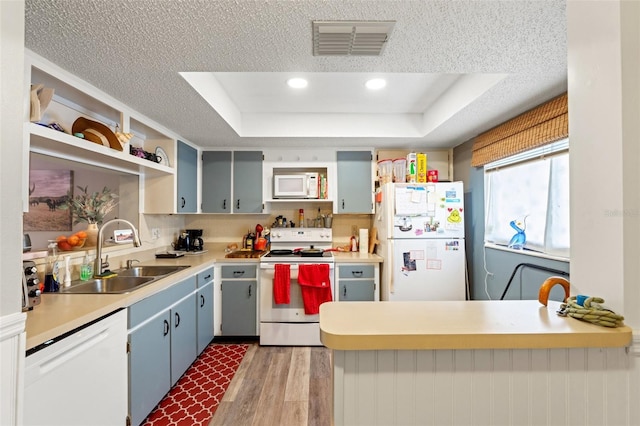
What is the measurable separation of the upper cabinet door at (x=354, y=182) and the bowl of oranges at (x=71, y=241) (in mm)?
2326

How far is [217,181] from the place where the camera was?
3.22 m

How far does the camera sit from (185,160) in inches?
114

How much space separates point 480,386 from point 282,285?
6.86 ft

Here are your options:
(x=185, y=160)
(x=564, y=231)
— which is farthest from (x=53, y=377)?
(x=564, y=231)

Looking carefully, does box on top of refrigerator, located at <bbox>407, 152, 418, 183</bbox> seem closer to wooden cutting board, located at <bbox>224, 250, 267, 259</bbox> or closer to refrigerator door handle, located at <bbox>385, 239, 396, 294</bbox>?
refrigerator door handle, located at <bbox>385, 239, 396, 294</bbox>

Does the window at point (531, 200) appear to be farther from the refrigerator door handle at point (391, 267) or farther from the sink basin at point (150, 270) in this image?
the sink basin at point (150, 270)

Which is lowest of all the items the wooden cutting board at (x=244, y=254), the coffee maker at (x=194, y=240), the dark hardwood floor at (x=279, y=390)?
the dark hardwood floor at (x=279, y=390)

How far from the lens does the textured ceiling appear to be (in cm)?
111

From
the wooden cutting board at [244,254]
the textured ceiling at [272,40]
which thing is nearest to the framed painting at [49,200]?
the textured ceiling at [272,40]

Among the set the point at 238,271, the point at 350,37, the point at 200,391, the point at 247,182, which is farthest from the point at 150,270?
the point at 350,37

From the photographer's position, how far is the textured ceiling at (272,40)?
3.63 feet

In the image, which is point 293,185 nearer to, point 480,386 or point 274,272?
point 274,272

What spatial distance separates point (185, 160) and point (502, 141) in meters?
3.08

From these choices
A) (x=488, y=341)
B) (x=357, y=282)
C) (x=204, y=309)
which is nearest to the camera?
(x=488, y=341)
